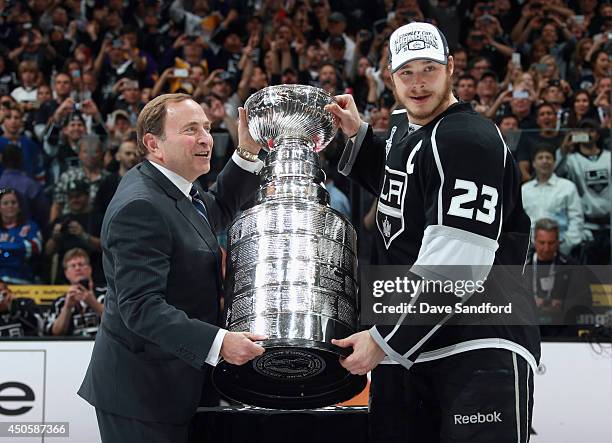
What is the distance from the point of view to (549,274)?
543cm

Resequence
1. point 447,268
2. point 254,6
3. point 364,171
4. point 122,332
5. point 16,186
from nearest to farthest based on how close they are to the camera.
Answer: point 447,268, point 122,332, point 364,171, point 16,186, point 254,6

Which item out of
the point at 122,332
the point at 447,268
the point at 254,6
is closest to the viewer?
the point at 447,268

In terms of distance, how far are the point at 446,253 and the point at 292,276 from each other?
483mm

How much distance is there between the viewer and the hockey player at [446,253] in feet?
9.38

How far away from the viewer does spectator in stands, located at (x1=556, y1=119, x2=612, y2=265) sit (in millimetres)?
5473

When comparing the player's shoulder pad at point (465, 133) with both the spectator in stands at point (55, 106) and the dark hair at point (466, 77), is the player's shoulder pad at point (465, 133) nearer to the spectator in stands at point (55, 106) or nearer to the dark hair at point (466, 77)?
the spectator in stands at point (55, 106)

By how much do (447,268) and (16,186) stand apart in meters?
3.63

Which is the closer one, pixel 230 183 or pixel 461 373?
pixel 461 373

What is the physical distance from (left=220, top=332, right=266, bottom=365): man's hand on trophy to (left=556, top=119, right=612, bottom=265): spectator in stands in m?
3.14

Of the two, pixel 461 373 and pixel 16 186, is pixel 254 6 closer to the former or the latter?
pixel 16 186

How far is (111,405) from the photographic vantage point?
9.84 ft

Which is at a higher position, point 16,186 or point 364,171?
point 16,186

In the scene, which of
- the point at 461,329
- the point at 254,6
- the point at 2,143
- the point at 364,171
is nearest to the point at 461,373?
the point at 461,329

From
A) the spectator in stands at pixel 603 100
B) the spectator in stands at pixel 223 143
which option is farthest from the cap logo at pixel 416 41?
the spectator in stands at pixel 603 100
